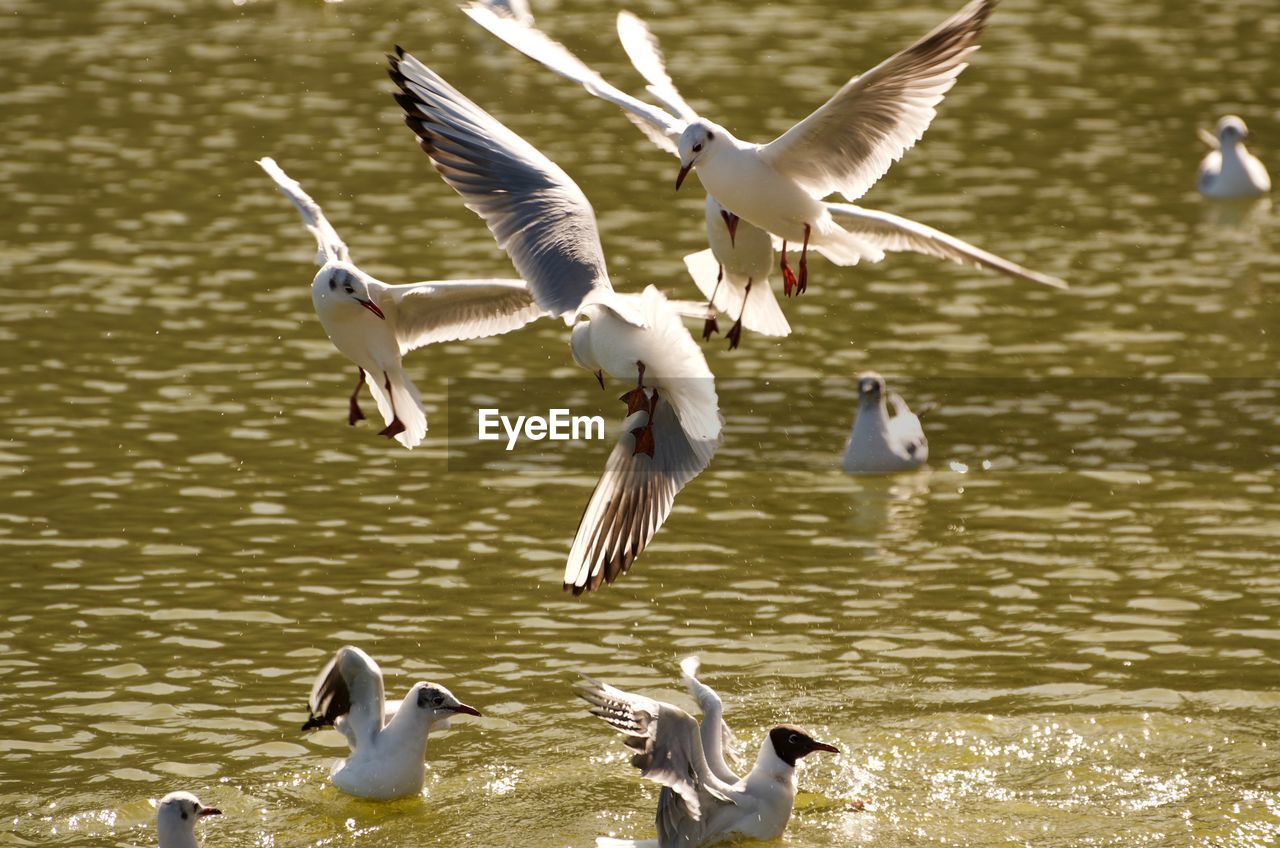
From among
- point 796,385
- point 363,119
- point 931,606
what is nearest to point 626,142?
point 363,119

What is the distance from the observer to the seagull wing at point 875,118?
8.81 m

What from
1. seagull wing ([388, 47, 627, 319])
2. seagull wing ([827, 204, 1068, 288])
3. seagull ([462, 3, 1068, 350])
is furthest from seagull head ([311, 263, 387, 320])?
seagull wing ([827, 204, 1068, 288])

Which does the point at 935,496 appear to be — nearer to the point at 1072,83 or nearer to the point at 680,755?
the point at 680,755

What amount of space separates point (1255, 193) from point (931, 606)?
10019mm

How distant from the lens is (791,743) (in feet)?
31.4

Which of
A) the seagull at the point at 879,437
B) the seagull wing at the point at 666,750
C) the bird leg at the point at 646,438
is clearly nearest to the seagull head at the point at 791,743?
the seagull wing at the point at 666,750

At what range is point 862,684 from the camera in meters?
11.4

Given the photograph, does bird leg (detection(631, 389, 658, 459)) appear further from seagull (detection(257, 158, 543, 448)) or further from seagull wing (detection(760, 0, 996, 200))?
seagull wing (detection(760, 0, 996, 200))

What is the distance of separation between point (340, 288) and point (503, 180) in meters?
0.89

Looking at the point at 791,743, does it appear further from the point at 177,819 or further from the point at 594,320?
the point at 177,819

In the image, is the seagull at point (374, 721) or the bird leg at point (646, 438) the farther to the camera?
the seagull at point (374, 721)

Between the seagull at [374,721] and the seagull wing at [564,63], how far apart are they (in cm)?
285

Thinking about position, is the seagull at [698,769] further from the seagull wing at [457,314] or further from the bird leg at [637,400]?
the seagull wing at [457,314]

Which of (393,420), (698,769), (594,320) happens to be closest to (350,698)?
(393,420)
